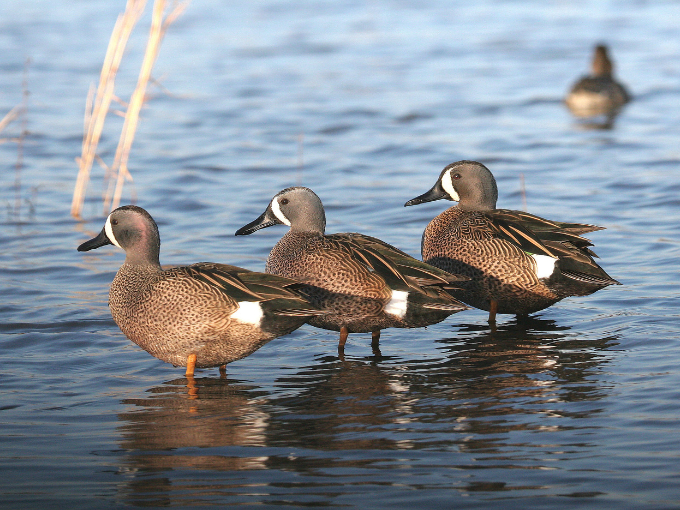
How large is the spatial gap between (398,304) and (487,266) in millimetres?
845

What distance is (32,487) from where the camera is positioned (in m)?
Result: 4.18

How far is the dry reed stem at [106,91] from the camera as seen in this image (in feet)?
26.0

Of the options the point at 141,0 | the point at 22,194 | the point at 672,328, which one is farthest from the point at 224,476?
the point at 22,194

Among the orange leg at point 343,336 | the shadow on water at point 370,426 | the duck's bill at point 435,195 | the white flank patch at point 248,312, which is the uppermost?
the duck's bill at point 435,195

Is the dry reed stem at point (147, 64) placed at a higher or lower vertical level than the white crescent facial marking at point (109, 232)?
higher

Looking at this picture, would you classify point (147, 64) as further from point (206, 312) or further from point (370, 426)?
point (370, 426)

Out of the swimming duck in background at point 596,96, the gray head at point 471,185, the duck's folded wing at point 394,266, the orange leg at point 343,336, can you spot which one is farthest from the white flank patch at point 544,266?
the swimming duck in background at point 596,96

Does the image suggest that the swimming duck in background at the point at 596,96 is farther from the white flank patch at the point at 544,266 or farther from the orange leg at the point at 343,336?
the orange leg at the point at 343,336

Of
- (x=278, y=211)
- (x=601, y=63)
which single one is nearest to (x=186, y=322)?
(x=278, y=211)

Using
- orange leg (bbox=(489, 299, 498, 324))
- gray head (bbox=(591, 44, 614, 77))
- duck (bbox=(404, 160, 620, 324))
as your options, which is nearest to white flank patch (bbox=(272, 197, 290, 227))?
duck (bbox=(404, 160, 620, 324))

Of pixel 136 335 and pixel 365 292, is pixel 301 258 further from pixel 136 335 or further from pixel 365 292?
pixel 136 335

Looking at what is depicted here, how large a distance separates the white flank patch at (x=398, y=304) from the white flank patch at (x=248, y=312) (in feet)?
2.80

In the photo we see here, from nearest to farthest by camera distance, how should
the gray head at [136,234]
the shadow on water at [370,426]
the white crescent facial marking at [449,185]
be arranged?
the shadow on water at [370,426] < the gray head at [136,234] < the white crescent facial marking at [449,185]

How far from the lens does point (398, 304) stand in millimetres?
5758
